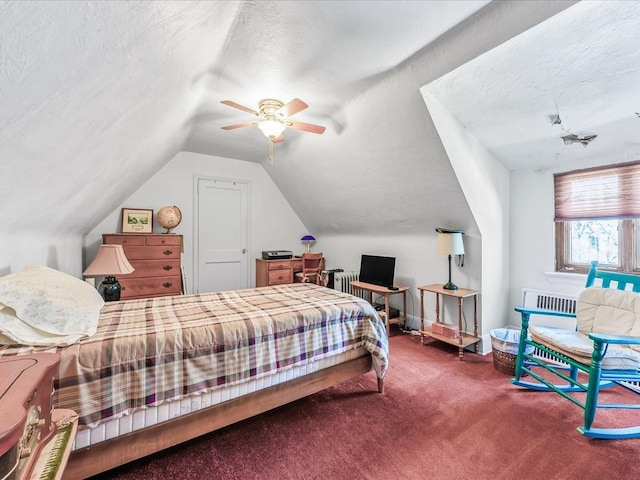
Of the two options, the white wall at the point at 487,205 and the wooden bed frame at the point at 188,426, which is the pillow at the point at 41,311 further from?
the white wall at the point at 487,205

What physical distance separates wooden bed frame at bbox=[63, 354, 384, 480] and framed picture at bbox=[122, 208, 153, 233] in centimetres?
298

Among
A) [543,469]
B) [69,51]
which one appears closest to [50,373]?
[69,51]

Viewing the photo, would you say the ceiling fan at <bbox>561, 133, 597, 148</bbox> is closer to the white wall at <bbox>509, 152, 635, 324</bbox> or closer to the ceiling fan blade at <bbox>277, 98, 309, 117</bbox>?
the white wall at <bbox>509, 152, 635, 324</bbox>

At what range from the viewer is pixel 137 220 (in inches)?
149

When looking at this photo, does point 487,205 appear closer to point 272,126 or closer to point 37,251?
point 272,126

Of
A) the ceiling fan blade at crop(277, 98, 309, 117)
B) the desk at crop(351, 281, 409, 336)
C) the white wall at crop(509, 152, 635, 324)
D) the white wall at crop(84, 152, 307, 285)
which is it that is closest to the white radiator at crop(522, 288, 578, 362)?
the white wall at crop(509, 152, 635, 324)

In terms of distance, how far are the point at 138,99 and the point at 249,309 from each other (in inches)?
57.9

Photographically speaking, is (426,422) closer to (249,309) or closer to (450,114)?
(249,309)

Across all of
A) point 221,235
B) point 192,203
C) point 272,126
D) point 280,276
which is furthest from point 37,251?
point 280,276

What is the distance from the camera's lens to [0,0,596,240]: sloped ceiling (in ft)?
3.10

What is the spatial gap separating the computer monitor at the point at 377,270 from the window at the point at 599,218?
1.75m

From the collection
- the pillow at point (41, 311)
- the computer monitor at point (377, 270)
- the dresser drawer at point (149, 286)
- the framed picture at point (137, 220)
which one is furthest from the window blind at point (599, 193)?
the framed picture at point (137, 220)

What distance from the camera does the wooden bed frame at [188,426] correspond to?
1.32 metres

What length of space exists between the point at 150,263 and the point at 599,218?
15.3 feet
